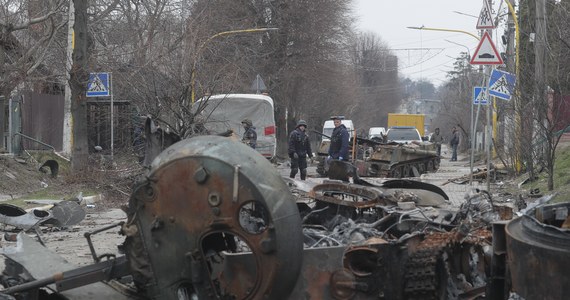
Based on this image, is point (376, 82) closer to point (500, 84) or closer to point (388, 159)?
point (388, 159)

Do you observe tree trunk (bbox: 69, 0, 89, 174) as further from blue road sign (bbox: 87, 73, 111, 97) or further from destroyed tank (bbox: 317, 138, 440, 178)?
destroyed tank (bbox: 317, 138, 440, 178)

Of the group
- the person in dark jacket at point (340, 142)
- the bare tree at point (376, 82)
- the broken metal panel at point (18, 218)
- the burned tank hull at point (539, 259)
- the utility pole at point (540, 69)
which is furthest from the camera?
the bare tree at point (376, 82)

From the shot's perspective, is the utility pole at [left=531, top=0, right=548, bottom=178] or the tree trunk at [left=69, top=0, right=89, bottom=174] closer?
the utility pole at [left=531, top=0, right=548, bottom=178]

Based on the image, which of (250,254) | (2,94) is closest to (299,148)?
(2,94)

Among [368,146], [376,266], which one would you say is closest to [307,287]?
[376,266]

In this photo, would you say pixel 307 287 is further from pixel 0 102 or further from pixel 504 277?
pixel 0 102

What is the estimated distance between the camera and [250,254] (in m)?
5.07

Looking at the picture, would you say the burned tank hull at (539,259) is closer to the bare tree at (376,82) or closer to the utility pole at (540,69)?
the utility pole at (540,69)

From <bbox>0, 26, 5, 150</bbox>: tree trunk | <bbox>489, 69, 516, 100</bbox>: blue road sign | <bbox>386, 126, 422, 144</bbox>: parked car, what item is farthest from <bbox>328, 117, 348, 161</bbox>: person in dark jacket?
<bbox>386, 126, 422, 144</bbox>: parked car

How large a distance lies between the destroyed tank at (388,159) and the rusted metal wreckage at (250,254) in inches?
710

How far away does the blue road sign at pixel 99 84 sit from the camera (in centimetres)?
1909

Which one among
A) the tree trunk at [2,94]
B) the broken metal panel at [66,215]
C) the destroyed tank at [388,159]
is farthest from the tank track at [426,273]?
the destroyed tank at [388,159]

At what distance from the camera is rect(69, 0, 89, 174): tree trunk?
A: 758 inches

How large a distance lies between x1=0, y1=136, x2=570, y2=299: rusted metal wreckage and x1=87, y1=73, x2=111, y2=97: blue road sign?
532 inches
